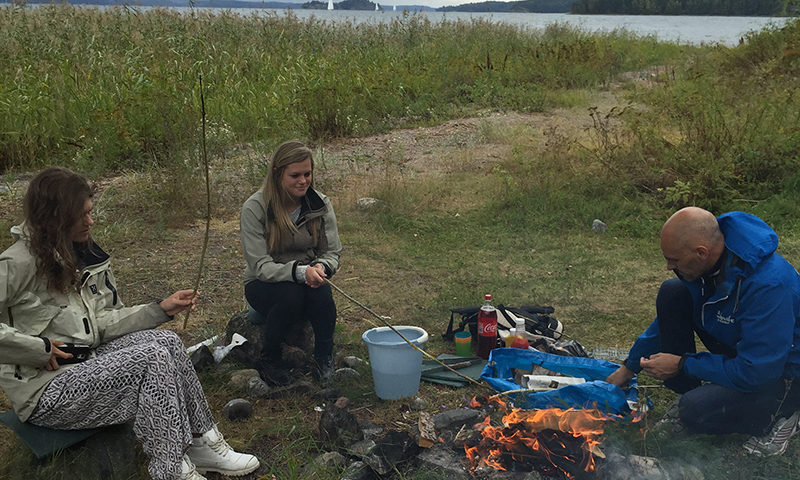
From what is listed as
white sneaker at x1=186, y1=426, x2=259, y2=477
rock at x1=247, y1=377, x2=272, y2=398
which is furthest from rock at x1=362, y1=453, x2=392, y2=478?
rock at x1=247, y1=377, x2=272, y2=398

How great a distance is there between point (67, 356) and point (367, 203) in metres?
4.56

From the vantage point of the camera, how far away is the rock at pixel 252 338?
3.99 m

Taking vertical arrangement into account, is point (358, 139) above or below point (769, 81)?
below

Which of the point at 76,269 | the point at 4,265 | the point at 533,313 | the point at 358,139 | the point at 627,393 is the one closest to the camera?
the point at 4,265

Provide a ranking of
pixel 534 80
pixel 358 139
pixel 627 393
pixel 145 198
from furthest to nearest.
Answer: pixel 534 80
pixel 358 139
pixel 145 198
pixel 627 393

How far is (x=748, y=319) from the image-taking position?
271 centimetres

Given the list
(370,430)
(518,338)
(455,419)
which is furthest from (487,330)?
(370,430)

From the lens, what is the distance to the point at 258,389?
12.1 feet

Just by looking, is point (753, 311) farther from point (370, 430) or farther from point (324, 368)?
point (324, 368)

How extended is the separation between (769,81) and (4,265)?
35.9 feet

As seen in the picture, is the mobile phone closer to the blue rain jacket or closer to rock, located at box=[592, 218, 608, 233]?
the blue rain jacket

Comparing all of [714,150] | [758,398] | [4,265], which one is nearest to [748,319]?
[758,398]

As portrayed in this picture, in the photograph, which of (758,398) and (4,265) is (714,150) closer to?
(758,398)

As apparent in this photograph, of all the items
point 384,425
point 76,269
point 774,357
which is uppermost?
point 76,269
